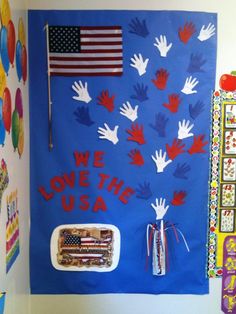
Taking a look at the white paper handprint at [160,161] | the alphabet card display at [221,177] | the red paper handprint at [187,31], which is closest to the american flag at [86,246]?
the white paper handprint at [160,161]

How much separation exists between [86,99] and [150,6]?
0.57 metres

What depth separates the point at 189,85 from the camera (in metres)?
2.07

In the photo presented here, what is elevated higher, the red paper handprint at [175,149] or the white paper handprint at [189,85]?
the white paper handprint at [189,85]

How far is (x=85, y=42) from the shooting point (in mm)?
2027

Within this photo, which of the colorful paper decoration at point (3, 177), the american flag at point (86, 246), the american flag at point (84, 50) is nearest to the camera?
the colorful paper decoration at point (3, 177)

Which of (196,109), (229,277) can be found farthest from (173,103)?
(229,277)

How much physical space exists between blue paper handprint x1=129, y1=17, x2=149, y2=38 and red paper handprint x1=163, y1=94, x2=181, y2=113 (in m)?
0.35

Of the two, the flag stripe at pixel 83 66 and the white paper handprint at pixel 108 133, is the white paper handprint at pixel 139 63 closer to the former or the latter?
the flag stripe at pixel 83 66

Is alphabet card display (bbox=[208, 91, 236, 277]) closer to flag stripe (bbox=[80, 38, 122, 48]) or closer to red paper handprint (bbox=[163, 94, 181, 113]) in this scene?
red paper handprint (bbox=[163, 94, 181, 113])

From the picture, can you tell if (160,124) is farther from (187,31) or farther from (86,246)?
(86,246)

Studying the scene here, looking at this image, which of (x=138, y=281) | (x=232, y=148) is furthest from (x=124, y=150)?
(x=138, y=281)

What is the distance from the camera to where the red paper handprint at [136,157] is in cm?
210

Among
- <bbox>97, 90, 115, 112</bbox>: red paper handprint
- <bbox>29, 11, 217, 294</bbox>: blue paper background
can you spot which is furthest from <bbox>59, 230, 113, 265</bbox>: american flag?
<bbox>97, 90, 115, 112</bbox>: red paper handprint

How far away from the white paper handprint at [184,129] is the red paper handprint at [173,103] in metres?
0.08
